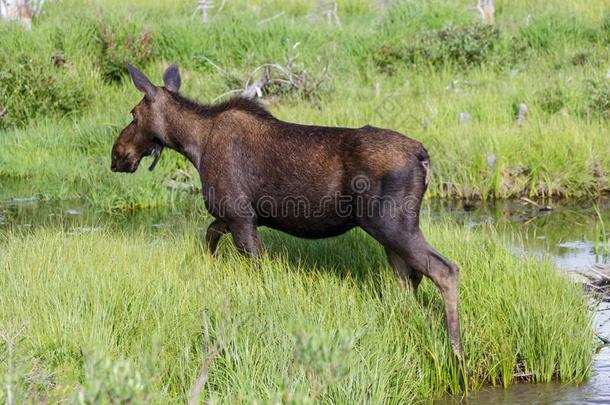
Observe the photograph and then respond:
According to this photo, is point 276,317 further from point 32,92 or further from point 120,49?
point 120,49

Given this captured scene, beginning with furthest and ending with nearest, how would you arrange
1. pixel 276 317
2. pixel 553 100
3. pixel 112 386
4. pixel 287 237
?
pixel 553 100, pixel 287 237, pixel 276 317, pixel 112 386

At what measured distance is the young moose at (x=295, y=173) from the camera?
6551mm

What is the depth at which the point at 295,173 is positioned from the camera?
704 centimetres

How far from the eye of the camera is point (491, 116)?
44.0 feet

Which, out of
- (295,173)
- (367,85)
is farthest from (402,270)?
(367,85)

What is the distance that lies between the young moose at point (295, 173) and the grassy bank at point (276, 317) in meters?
0.27

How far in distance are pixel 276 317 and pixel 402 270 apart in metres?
1.04

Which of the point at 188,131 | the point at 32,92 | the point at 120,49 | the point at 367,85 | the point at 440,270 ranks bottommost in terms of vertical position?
the point at 440,270

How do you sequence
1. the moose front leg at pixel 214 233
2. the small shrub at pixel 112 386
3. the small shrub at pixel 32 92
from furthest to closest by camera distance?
A: the small shrub at pixel 32 92 < the moose front leg at pixel 214 233 < the small shrub at pixel 112 386

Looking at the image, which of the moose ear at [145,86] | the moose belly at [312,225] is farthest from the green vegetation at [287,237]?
the moose ear at [145,86]

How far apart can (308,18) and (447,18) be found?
3.26 meters

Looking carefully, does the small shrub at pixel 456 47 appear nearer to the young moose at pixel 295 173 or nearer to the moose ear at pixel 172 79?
the moose ear at pixel 172 79

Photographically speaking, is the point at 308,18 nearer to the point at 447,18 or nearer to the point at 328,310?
the point at 447,18

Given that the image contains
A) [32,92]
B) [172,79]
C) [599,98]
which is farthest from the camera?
[32,92]
